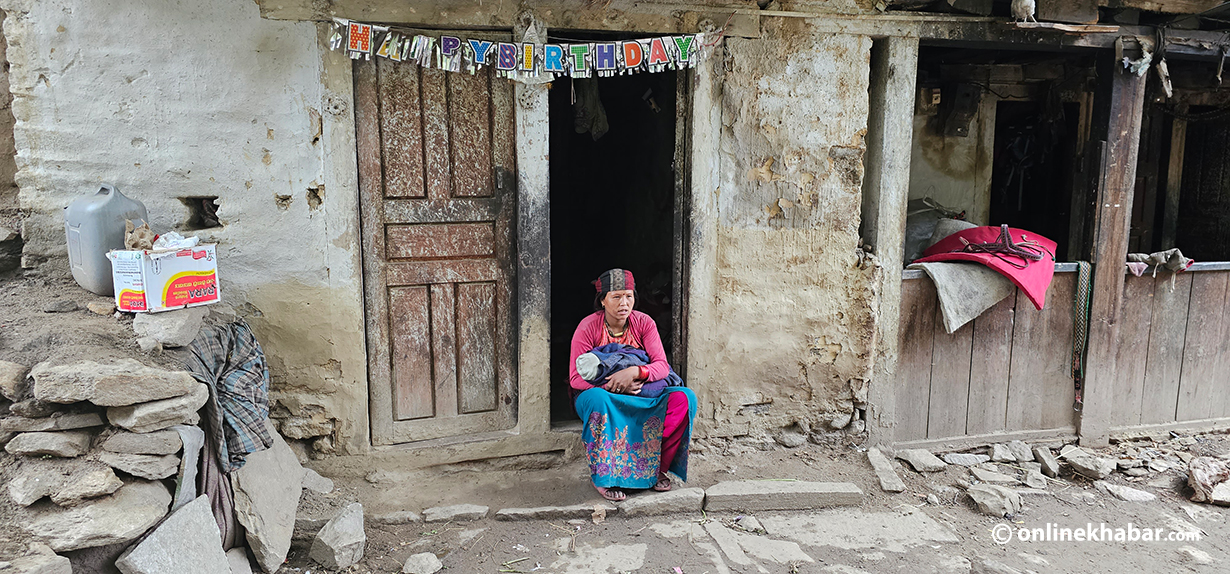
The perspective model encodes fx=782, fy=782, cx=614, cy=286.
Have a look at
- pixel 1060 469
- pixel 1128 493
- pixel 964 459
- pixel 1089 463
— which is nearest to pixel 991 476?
pixel 964 459

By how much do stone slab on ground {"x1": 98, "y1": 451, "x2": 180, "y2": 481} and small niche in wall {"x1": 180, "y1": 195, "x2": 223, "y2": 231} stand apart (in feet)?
4.54

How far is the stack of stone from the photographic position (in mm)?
2637

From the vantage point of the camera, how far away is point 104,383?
2.75 m

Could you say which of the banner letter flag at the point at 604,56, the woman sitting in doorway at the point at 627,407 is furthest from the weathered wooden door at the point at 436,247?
the woman sitting in doorway at the point at 627,407

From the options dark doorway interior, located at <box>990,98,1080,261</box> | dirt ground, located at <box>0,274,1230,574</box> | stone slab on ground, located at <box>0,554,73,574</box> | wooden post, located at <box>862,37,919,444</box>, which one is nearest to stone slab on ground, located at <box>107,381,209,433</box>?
dirt ground, located at <box>0,274,1230,574</box>

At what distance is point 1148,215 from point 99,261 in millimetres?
8172

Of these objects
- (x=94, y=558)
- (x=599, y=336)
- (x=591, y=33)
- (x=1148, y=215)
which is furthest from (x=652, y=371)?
(x=1148, y=215)

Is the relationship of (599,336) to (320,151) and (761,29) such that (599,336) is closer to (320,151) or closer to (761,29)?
(320,151)

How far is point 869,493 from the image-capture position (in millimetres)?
4402

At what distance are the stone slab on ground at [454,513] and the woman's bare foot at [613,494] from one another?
597 mm

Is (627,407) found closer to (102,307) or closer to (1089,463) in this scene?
(102,307)

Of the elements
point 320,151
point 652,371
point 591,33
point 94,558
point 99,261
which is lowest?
point 94,558

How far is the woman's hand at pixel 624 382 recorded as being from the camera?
389 cm

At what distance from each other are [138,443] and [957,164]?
6.28m
